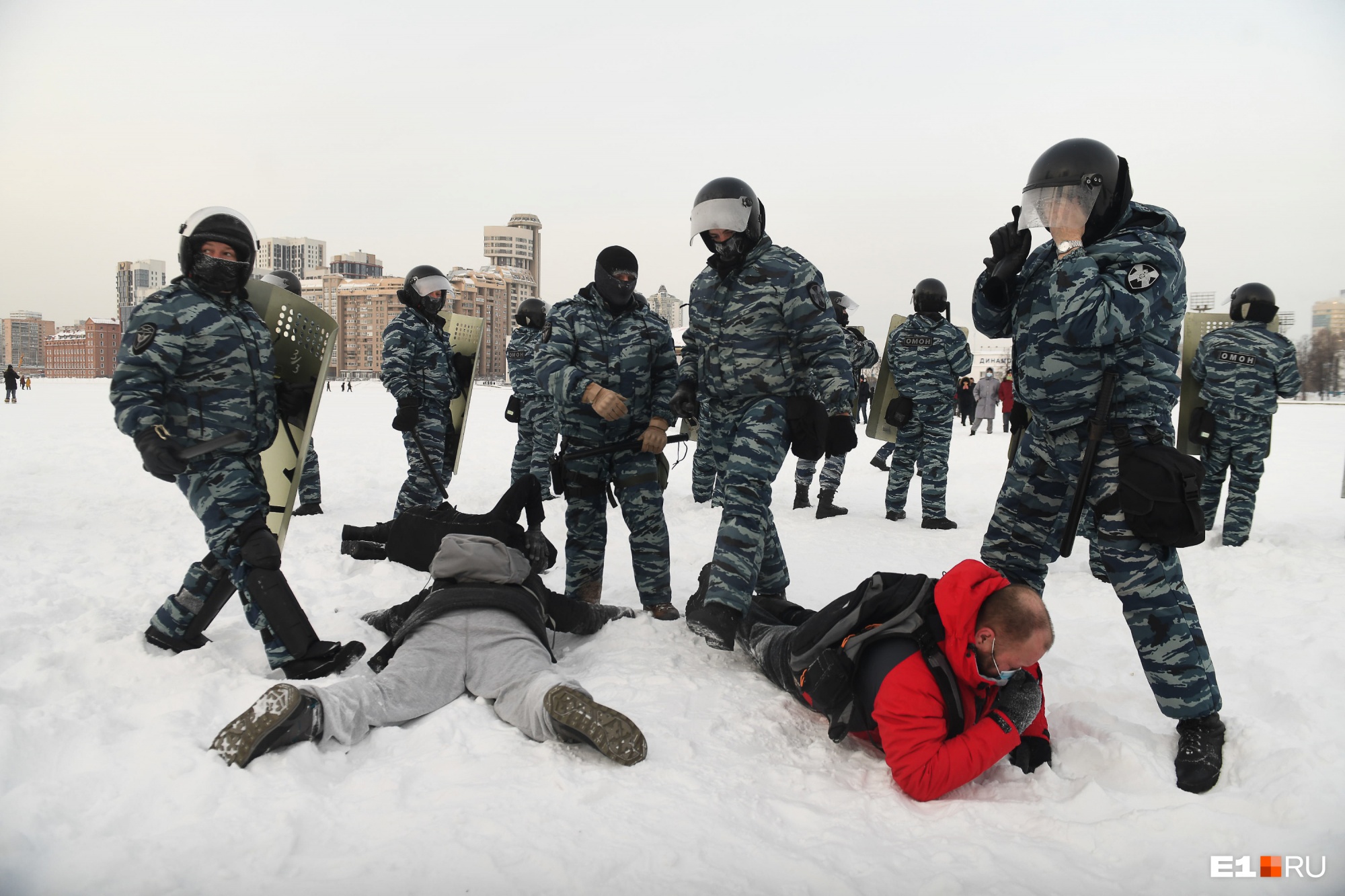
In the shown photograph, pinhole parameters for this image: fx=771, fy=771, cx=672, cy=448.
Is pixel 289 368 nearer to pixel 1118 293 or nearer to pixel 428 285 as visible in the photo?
pixel 428 285

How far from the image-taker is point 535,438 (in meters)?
7.84

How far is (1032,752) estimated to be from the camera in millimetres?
2562

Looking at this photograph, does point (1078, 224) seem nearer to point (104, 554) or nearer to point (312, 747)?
point (312, 747)

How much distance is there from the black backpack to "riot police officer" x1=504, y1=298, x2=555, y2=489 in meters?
4.63

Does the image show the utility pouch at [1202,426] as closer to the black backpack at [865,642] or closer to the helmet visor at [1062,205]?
the helmet visor at [1062,205]

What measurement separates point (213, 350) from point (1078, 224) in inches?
136

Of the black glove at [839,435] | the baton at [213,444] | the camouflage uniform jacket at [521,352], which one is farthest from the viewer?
the camouflage uniform jacket at [521,352]

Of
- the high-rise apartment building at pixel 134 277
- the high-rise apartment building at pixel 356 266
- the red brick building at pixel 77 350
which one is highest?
the high-rise apartment building at pixel 356 266

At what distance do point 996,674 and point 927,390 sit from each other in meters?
5.29

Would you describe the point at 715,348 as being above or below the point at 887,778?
above

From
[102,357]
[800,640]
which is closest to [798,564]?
[800,640]

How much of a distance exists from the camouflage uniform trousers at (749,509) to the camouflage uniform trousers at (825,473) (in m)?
3.64

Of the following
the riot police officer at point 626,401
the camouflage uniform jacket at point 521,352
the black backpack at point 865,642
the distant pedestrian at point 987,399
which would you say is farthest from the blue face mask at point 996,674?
the distant pedestrian at point 987,399

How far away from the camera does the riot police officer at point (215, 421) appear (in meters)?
3.08
